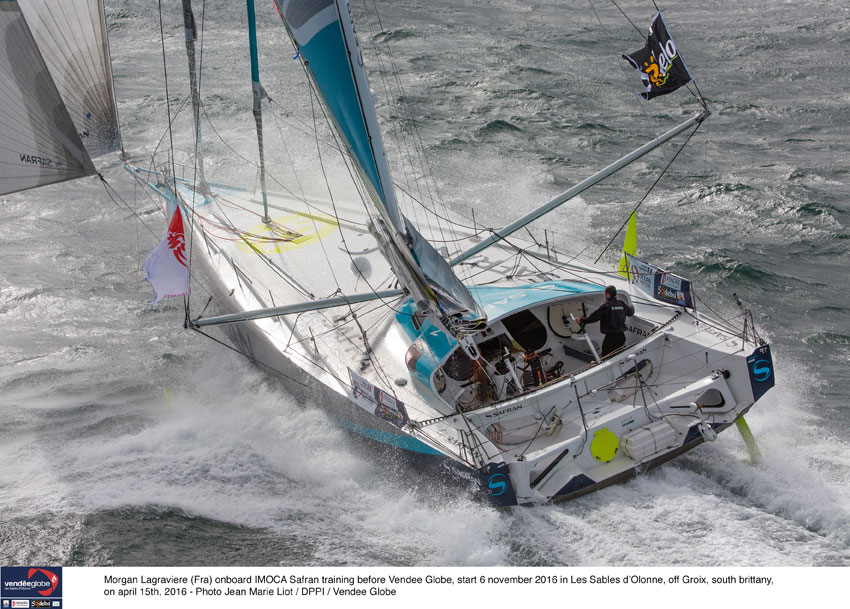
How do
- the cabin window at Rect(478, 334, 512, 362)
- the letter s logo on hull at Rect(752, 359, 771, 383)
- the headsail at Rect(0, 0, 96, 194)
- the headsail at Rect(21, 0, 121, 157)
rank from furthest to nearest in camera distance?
the headsail at Rect(21, 0, 121, 157), the cabin window at Rect(478, 334, 512, 362), the headsail at Rect(0, 0, 96, 194), the letter s logo on hull at Rect(752, 359, 771, 383)

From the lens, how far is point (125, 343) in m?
11.1

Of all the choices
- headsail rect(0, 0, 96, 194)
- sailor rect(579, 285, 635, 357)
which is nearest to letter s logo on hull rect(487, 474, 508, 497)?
sailor rect(579, 285, 635, 357)

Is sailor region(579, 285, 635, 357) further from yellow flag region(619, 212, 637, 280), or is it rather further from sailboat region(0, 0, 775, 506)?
yellow flag region(619, 212, 637, 280)

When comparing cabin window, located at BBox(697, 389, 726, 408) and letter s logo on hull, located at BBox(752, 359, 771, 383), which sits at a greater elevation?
letter s logo on hull, located at BBox(752, 359, 771, 383)

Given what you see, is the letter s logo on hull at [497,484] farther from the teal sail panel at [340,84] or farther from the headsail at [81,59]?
the headsail at [81,59]

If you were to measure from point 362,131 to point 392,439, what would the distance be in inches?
112

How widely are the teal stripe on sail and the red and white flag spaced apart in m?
1.76

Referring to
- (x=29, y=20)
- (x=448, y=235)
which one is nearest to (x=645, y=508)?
(x=448, y=235)

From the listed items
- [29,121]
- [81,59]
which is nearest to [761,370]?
[29,121]

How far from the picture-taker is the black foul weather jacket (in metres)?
8.37

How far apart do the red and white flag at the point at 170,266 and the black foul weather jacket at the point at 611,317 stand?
4.02 m

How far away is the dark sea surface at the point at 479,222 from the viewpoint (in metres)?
7.29
